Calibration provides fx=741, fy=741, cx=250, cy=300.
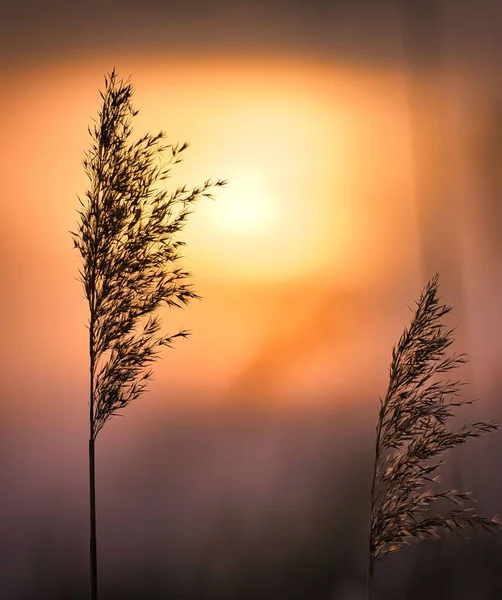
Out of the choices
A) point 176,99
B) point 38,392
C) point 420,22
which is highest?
point 420,22

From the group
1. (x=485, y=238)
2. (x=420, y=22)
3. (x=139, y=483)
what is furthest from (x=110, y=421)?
(x=420, y=22)

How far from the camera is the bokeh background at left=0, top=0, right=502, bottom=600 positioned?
8.53 ft

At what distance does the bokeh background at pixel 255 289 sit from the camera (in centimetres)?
260

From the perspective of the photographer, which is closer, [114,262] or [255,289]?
[114,262]

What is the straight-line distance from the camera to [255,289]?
2.63 meters

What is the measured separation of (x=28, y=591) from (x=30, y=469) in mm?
422

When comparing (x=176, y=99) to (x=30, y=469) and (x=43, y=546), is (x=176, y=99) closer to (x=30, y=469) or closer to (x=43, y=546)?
(x=30, y=469)

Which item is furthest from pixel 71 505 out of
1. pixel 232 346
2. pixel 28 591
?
pixel 232 346

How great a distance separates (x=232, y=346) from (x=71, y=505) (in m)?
0.79

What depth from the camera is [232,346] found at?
263cm

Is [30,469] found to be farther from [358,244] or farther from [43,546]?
[358,244]

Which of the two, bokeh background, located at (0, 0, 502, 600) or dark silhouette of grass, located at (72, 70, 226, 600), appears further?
bokeh background, located at (0, 0, 502, 600)

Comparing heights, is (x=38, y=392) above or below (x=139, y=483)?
above

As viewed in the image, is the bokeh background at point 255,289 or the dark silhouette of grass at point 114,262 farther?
the bokeh background at point 255,289
